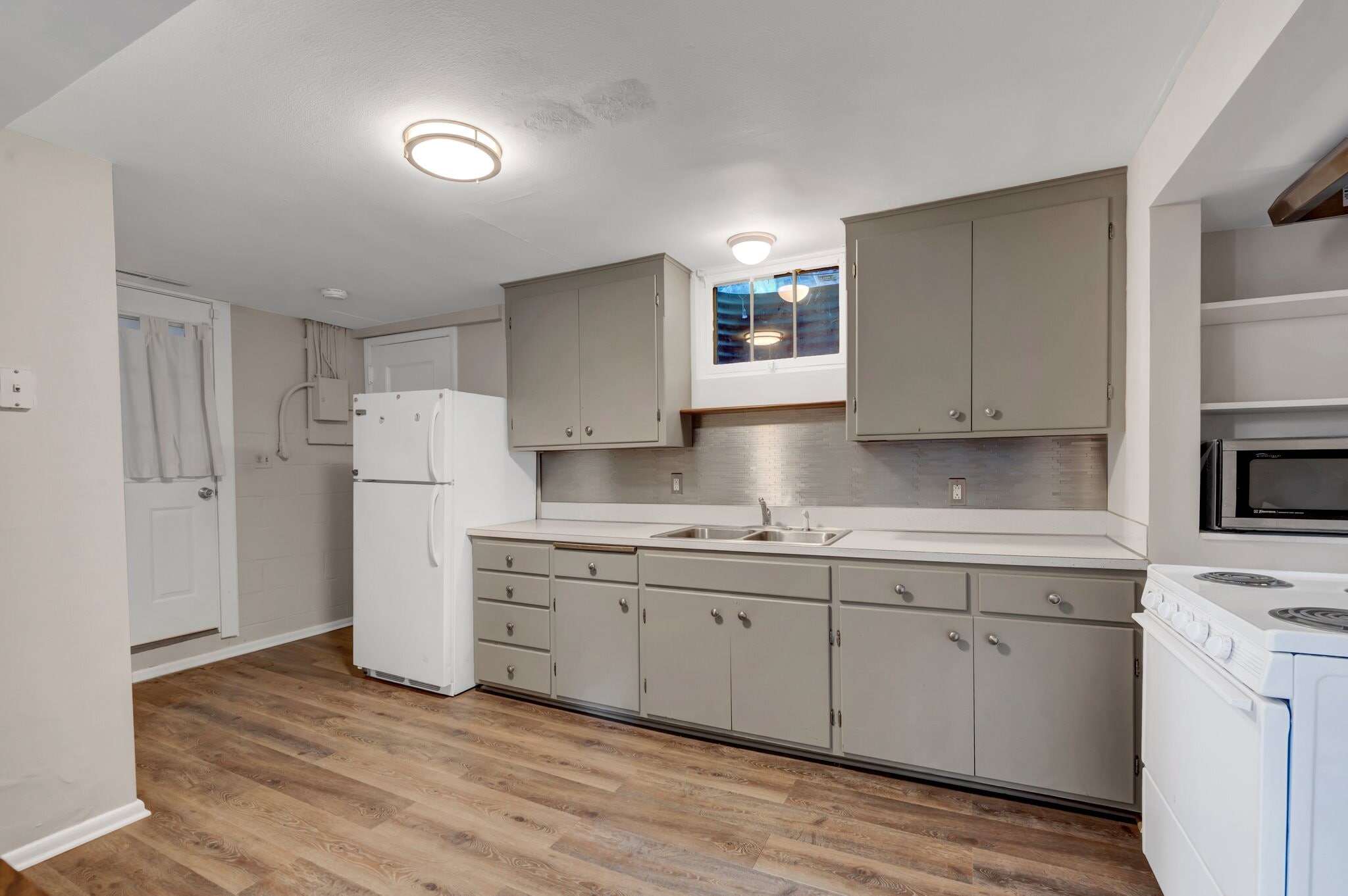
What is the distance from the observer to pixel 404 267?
3457 mm

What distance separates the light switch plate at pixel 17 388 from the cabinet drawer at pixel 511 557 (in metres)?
1.90

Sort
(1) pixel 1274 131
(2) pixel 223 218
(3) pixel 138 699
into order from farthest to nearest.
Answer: (3) pixel 138 699, (2) pixel 223 218, (1) pixel 1274 131

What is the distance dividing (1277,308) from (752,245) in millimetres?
1896

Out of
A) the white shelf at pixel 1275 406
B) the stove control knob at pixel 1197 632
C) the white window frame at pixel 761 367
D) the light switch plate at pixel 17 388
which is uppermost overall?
the white window frame at pixel 761 367

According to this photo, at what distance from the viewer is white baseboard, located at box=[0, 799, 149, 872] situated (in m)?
1.98

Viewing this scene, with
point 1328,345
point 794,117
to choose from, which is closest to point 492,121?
point 794,117

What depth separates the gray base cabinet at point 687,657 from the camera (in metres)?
2.78

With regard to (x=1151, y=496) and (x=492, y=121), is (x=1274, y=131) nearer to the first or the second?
(x=1151, y=496)

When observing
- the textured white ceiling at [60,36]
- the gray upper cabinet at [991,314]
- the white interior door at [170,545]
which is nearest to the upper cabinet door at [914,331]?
the gray upper cabinet at [991,314]

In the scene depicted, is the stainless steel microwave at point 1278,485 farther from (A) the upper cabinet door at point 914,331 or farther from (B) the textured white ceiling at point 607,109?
(B) the textured white ceiling at point 607,109

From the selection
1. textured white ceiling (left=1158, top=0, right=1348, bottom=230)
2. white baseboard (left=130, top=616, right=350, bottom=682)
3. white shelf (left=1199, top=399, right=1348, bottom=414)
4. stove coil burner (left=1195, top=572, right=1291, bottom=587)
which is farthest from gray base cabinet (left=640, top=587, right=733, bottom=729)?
white baseboard (left=130, top=616, right=350, bottom=682)

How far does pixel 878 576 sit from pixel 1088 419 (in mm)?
995

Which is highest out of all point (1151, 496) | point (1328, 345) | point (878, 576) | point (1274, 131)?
point (1274, 131)

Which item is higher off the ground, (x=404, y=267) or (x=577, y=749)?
(x=404, y=267)
